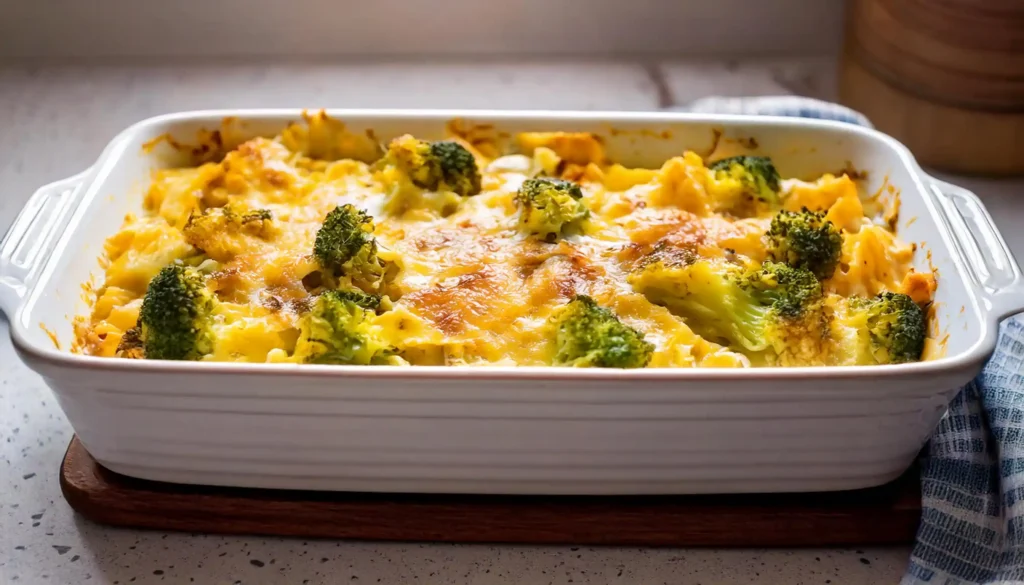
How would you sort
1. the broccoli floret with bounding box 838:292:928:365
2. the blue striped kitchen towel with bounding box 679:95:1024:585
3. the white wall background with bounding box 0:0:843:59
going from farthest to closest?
the white wall background with bounding box 0:0:843:59 < the broccoli floret with bounding box 838:292:928:365 < the blue striped kitchen towel with bounding box 679:95:1024:585

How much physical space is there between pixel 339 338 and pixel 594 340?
0.39 m

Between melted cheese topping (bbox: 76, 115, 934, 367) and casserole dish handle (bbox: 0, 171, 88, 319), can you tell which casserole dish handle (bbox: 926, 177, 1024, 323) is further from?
casserole dish handle (bbox: 0, 171, 88, 319)

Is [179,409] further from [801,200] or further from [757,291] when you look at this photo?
[801,200]

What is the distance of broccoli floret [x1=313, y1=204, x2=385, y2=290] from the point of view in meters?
1.71

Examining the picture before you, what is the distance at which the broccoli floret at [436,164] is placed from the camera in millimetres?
1911

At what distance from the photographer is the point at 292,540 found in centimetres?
156

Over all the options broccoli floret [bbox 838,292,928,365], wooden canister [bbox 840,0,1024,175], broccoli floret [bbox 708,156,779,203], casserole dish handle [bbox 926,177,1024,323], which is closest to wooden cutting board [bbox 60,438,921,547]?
broccoli floret [bbox 838,292,928,365]

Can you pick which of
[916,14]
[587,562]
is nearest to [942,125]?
[916,14]

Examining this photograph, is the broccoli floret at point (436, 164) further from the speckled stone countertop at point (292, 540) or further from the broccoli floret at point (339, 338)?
the speckled stone countertop at point (292, 540)

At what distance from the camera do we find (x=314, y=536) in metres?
1.55

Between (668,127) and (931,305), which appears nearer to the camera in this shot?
(931,305)

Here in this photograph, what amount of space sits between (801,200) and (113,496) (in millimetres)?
1363

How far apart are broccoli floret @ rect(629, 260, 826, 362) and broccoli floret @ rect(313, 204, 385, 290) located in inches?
17.8

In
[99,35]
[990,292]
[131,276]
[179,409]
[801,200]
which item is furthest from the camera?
[99,35]
